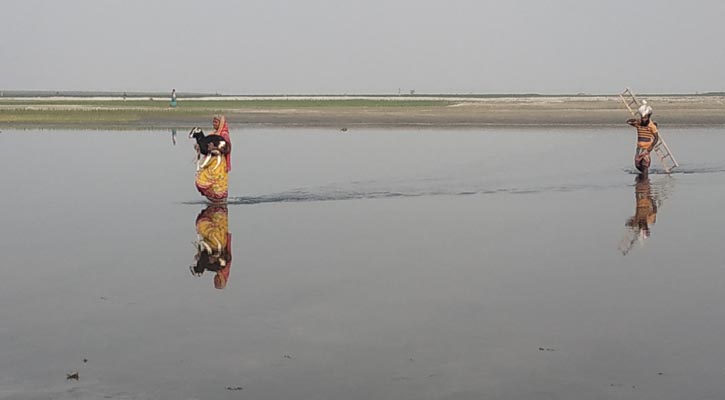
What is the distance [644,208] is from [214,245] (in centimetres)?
1051

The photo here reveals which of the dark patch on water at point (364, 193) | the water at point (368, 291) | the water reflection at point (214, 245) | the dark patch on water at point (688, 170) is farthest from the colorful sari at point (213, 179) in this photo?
the dark patch on water at point (688, 170)

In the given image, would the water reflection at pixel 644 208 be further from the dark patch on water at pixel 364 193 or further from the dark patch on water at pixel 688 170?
the dark patch on water at pixel 688 170

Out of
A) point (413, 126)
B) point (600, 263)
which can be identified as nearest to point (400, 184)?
point (600, 263)

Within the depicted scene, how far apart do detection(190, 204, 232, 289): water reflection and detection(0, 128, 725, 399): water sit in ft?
0.66

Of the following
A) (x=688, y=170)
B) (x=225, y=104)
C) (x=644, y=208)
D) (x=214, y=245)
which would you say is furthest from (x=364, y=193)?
(x=225, y=104)

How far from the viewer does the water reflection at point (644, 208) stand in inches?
778

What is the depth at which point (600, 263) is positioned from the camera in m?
17.1

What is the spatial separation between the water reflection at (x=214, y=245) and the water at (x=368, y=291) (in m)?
0.20

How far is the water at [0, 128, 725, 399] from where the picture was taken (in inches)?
428

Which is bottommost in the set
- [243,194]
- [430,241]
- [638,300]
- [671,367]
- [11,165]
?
[671,367]

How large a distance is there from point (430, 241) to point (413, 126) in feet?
161

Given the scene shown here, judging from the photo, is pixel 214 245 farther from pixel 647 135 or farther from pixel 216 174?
pixel 647 135

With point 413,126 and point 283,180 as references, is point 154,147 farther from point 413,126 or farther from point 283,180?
point 413,126

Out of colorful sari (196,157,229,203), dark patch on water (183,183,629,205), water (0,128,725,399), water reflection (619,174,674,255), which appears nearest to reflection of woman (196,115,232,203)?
colorful sari (196,157,229,203)
